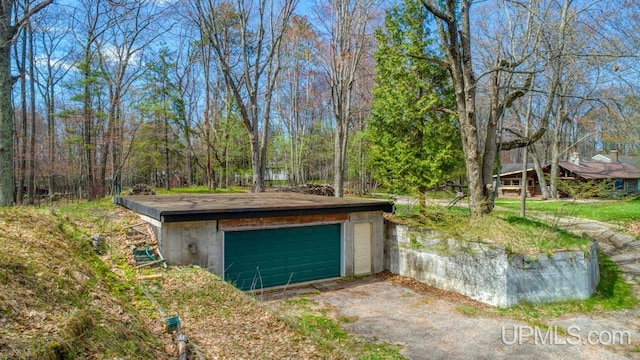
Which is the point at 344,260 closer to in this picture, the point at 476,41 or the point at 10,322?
the point at 10,322

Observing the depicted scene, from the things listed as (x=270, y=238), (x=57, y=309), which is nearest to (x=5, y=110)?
(x=270, y=238)

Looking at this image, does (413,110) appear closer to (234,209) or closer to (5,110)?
(234,209)

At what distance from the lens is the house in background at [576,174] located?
1104 inches

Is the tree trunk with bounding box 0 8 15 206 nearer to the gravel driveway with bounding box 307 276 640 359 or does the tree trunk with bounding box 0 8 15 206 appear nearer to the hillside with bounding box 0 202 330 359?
the hillside with bounding box 0 202 330 359

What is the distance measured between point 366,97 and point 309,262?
18.8 meters

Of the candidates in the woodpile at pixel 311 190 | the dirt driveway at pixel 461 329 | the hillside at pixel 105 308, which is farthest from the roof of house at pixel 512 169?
the hillside at pixel 105 308

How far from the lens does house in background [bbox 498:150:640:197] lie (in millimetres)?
28031

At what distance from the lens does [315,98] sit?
3344 cm

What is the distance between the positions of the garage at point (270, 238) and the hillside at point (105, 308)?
3.34 ft

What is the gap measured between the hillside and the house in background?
2894 cm

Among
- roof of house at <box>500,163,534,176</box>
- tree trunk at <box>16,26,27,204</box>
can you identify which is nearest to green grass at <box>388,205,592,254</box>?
tree trunk at <box>16,26,27,204</box>

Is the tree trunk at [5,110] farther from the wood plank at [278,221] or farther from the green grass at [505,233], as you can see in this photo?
the green grass at [505,233]

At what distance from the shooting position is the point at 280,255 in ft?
33.7

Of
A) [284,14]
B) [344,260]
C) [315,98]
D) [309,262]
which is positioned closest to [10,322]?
[309,262]
